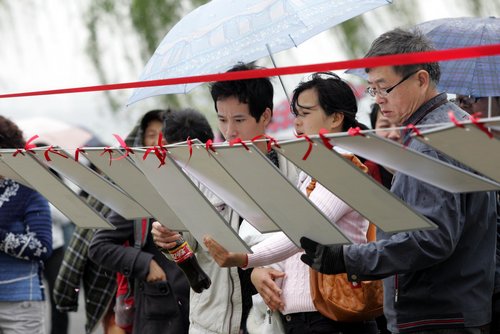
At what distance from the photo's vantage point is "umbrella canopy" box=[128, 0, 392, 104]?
4.22 m

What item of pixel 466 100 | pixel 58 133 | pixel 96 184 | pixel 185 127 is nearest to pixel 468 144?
pixel 96 184

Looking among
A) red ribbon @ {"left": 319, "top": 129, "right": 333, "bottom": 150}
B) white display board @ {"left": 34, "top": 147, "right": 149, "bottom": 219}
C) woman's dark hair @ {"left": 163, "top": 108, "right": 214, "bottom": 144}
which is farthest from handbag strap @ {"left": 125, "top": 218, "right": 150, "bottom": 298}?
red ribbon @ {"left": 319, "top": 129, "right": 333, "bottom": 150}

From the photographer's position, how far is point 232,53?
13.9ft

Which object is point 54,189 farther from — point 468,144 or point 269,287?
point 468,144

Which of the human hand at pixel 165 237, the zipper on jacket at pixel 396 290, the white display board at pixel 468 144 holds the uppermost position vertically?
the white display board at pixel 468 144

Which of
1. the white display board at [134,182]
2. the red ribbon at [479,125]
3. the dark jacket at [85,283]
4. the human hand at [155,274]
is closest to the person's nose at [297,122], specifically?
the white display board at [134,182]

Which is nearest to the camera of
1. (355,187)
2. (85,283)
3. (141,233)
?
(355,187)

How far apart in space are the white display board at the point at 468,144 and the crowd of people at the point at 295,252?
0.05 metres

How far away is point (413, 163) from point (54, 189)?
1.53 metres

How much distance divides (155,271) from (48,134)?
16.1 feet

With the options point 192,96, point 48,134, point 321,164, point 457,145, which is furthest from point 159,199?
point 192,96

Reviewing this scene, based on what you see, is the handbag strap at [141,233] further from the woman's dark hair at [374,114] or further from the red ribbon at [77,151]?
the red ribbon at [77,151]

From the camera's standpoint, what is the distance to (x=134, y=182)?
367 centimetres

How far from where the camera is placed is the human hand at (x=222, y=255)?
142 inches
